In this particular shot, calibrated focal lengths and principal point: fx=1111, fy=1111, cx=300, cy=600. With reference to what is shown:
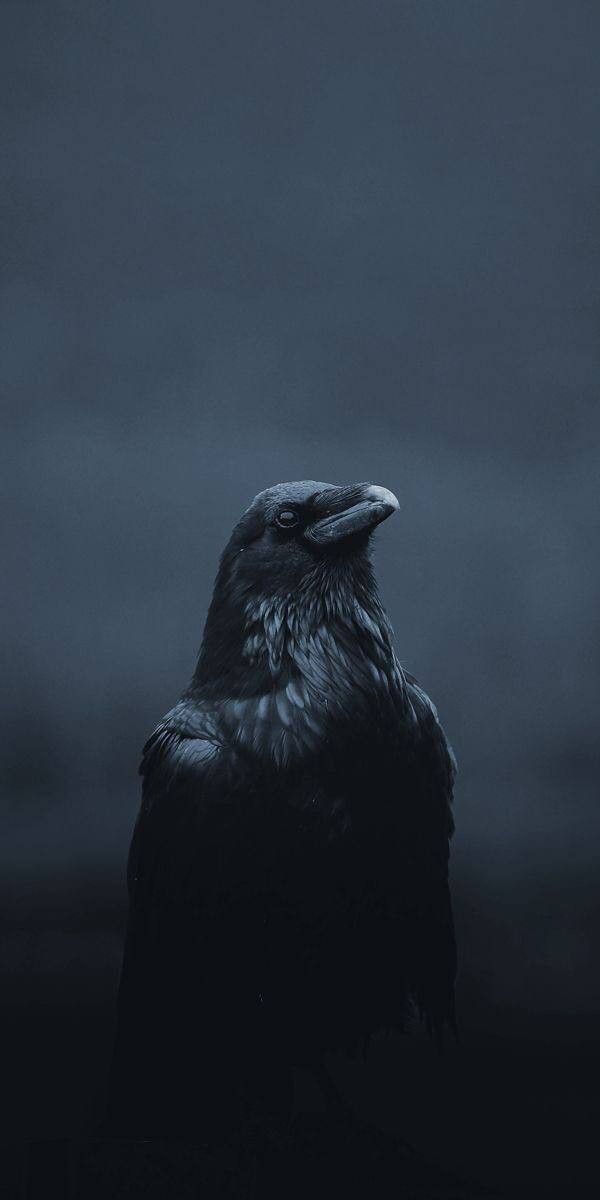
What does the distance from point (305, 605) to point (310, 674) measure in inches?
8.6

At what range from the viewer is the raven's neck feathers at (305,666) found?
334 cm

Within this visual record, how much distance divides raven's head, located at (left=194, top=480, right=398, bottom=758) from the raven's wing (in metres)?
0.26

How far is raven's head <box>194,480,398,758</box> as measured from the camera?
3400 mm

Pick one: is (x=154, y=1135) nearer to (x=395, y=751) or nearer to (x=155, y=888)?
(x=155, y=888)

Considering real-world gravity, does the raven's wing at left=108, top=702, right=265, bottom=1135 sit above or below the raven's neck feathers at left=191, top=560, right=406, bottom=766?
below

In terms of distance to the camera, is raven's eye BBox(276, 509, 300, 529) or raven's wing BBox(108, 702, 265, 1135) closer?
raven's wing BBox(108, 702, 265, 1135)

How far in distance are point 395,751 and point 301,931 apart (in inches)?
23.8

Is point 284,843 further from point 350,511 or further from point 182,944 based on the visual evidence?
point 350,511

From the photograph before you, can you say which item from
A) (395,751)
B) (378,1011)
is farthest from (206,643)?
(378,1011)

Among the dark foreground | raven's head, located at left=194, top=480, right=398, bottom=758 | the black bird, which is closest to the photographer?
the dark foreground

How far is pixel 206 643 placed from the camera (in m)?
3.66

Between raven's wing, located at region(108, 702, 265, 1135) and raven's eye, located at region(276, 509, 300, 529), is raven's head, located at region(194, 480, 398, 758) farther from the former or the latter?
raven's wing, located at region(108, 702, 265, 1135)

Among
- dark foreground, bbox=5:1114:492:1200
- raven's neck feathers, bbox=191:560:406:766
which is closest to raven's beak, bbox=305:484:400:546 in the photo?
raven's neck feathers, bbox=191:560:406:766

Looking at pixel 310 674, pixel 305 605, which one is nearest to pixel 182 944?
pixel 310 674
